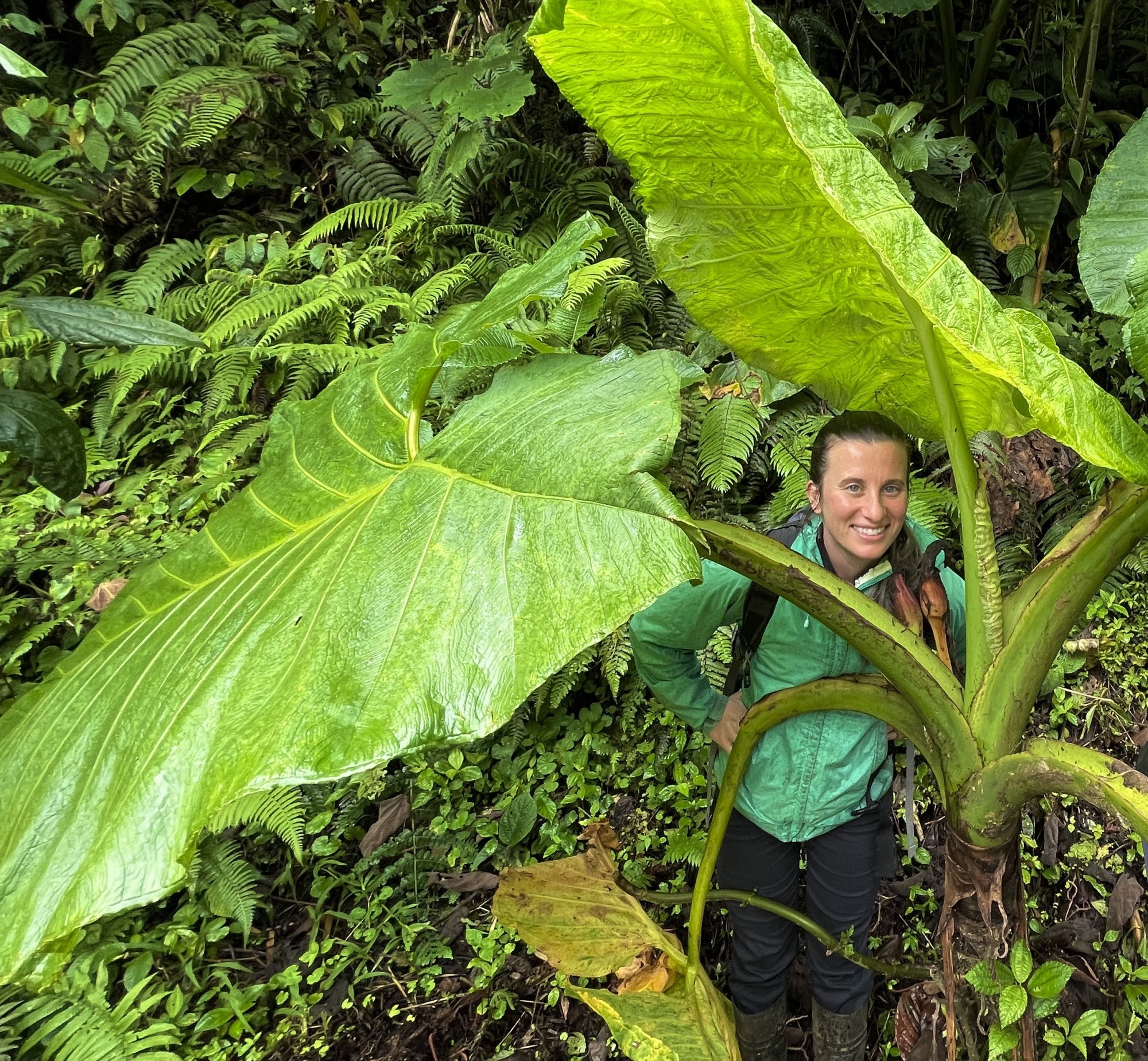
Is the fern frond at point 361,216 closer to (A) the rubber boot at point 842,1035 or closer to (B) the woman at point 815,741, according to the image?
(B) the woman at point 815,741

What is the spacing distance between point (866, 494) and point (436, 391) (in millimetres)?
1711

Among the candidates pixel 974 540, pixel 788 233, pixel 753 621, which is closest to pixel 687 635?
pixel 753 621

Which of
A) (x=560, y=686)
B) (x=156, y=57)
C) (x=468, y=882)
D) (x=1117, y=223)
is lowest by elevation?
(x=468, y=882)

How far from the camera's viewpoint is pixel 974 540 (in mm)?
784

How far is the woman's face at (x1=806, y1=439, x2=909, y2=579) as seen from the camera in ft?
3.97

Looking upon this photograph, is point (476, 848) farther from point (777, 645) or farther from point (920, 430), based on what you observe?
point (920, 430)

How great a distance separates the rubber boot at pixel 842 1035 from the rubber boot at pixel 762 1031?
0.08 m

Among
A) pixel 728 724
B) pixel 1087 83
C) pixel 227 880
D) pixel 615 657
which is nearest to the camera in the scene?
pixel 728 724

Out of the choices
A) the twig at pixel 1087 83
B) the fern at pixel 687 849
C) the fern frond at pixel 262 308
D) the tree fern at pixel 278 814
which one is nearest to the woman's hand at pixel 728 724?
the fern at pixel 687 849

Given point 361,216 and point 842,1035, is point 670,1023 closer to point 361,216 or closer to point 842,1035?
point 842,1035

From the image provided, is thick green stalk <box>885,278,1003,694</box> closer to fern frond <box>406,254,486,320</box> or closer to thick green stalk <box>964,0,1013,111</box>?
fern frond <box>406,254,486,320</box>

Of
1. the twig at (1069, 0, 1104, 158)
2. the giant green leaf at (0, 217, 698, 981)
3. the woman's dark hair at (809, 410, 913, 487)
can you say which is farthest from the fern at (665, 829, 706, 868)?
the twig at (1069, 0, 1104, 158)

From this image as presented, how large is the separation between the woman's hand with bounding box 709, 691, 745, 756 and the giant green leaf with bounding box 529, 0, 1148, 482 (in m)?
0.64

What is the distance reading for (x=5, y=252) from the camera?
3.54m
